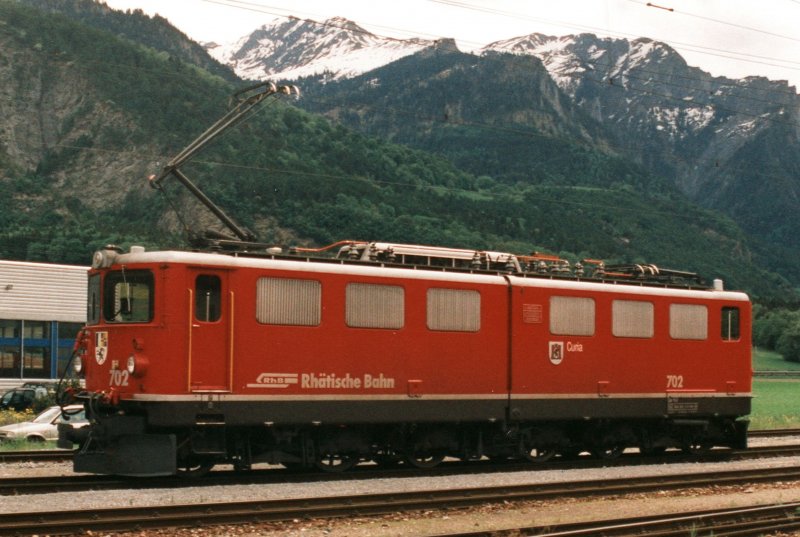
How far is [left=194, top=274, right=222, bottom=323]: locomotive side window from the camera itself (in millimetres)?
18625

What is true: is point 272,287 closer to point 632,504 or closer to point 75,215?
point 632,504

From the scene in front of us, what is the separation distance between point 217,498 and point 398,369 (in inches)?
199

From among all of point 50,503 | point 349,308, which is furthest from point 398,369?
point 50,503

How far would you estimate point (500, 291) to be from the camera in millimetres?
22281

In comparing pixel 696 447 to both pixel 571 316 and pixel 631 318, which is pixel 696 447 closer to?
pixel 631 318

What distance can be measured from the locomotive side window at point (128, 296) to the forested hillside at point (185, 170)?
9540 centimetres

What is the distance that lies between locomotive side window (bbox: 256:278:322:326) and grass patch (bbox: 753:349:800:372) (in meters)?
101

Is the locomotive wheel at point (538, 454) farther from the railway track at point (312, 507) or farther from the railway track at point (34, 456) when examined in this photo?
A: the railway track at point (34, 456)

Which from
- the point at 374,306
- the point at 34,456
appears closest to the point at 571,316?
the point at 374,306

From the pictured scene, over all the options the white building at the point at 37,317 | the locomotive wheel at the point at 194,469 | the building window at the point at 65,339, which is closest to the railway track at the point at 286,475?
the locomotive wheel at the point at 194,469

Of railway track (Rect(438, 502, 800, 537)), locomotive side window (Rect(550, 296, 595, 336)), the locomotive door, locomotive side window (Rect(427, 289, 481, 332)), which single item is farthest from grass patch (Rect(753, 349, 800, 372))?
the locomotive door

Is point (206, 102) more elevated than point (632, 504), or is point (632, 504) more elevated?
point (206, 102)

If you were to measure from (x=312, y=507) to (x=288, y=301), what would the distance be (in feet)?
16.4

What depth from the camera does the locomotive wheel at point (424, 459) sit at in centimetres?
2153
